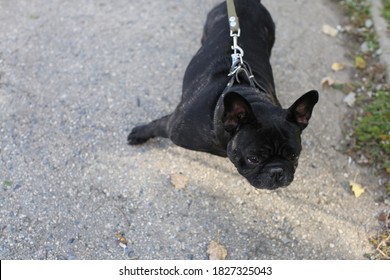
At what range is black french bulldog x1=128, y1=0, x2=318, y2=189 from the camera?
10.4 feet

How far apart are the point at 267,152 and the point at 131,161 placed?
Result: 1514mm

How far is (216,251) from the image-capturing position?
3.87 metres

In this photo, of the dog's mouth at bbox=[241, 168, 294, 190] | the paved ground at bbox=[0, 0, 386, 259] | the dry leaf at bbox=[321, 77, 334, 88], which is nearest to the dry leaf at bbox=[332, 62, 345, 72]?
the paved ground at bbox=[0, 0, 386, 259]

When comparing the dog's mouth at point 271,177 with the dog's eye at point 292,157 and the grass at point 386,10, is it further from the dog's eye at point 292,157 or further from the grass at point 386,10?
the grass at point 386,10

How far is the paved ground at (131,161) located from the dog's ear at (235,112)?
1.10 meters

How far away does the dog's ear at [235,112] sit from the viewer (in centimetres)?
302

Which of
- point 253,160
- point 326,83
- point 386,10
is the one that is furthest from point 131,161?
point 386,10

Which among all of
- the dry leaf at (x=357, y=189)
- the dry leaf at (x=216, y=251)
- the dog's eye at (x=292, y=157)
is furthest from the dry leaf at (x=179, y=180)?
the dry leaf at (x=357, y=189)

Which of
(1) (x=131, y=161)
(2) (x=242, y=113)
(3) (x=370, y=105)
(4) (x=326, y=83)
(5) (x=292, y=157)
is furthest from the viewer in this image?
(4) (x=326, y=83)

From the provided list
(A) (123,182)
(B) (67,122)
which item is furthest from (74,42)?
(A) (123,182)

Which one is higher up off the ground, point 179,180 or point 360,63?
point 179,180

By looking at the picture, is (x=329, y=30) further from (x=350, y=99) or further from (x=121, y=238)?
(x=121, y=238)
